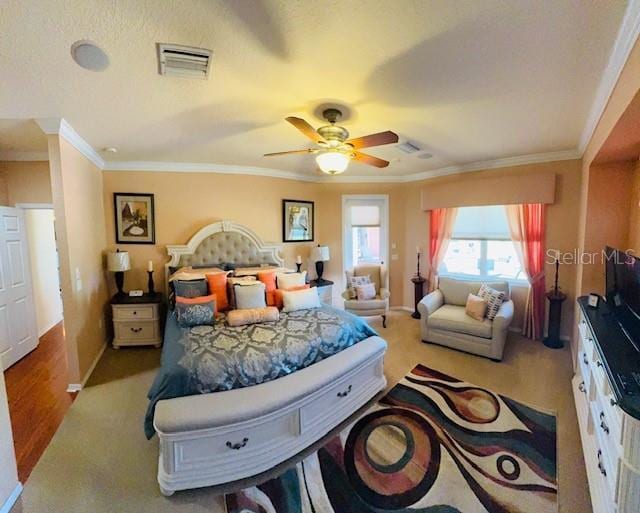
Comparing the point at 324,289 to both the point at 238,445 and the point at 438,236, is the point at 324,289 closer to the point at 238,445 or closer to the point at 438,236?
the point at 438,236

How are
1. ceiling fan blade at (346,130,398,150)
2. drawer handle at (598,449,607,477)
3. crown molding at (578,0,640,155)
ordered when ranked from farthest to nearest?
ceiling fan blade at (346,130,398,150) < drawer handle at (598,449,607,477) < crown molding at (578,0,640,155)

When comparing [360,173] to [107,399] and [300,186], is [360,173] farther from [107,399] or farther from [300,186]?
[107,399]

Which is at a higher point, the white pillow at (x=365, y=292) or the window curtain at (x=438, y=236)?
the window curtain at (x=438, y=236)

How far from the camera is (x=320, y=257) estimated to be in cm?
497

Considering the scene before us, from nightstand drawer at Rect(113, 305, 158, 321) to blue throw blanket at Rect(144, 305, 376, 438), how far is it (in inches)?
40.4

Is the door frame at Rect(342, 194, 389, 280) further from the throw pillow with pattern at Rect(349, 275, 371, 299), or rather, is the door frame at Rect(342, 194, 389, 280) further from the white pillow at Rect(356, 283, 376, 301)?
the white pillow at Rect(356, 283, 376, 301)

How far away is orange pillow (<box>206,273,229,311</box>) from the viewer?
11.5ft

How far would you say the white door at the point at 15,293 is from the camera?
3.38 m

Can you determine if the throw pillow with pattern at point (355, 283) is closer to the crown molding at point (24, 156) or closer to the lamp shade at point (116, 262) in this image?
the lamp shade at point (116, 262)

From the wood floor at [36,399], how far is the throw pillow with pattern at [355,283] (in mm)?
Result: 3612

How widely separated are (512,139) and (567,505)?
3.27 meters

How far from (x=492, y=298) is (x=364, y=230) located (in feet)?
7.98

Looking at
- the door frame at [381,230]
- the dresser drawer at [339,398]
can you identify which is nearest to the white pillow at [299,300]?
the dresser drawer at [339,398]

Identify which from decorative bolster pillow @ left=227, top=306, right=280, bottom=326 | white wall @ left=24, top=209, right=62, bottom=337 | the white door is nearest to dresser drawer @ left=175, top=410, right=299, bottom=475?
decorative bolster pillow @ left=227, top=306, right=280, bottom=326
